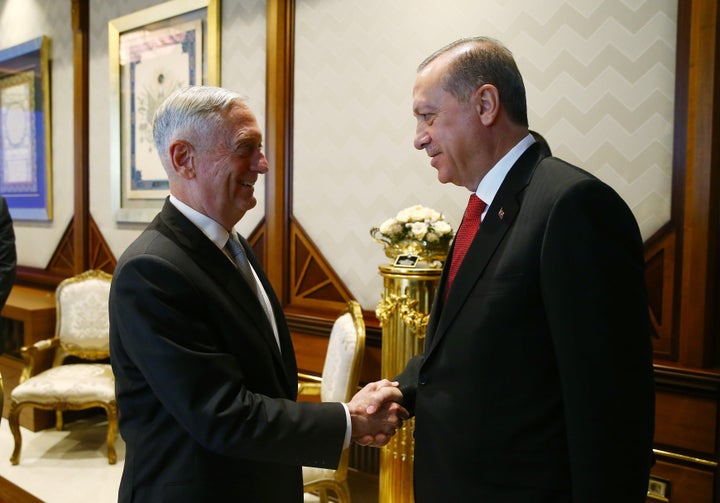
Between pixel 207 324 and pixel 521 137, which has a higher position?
pixel 521 137

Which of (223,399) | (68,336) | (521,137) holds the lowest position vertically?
(68,336)

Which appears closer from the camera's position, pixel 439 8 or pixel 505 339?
pixel 505 339

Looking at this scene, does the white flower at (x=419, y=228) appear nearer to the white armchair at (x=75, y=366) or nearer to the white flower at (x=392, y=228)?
the white flower at (x=392, y=228)

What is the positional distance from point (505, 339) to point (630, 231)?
1.02ft

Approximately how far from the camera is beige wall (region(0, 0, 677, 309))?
246 cm

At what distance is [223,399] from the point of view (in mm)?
1248

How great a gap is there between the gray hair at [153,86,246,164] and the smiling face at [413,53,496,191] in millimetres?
466

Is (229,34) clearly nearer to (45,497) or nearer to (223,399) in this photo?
(45,497)

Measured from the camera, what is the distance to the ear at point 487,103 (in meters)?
1.32

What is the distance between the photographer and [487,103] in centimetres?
133

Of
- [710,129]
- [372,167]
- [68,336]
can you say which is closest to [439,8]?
[372,167]

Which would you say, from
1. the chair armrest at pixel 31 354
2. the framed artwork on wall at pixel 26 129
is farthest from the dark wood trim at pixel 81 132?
the chair armrest at pixel 31 354

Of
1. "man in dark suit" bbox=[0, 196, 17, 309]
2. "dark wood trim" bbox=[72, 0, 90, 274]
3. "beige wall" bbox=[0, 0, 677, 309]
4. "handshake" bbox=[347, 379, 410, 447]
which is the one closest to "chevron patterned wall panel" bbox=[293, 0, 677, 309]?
"beige wall" bbox=[0, 0, 677, 309]

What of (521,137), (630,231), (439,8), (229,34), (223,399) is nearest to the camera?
(630,231)
